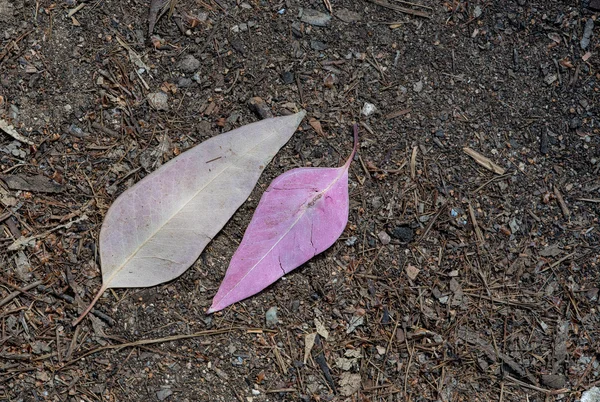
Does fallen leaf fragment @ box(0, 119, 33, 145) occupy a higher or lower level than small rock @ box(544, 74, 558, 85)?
higher

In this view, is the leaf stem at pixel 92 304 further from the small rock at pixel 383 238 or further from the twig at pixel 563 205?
the twig at pixel 563 205

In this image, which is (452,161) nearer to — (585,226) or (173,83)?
(585,226)

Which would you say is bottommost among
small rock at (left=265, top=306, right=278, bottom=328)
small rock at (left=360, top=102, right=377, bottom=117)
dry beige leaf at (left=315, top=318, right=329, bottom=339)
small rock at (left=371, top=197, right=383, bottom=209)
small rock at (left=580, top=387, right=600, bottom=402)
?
small rock at (left=580, top=387, right=600, bottom=402)

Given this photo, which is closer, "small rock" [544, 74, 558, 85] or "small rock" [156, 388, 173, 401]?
"small rock" [156, 388, 173, 401]

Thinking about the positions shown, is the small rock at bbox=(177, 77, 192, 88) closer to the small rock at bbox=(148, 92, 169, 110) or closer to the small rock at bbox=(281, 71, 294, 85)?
the small rock at bbox=(148, 92, 169, 110)

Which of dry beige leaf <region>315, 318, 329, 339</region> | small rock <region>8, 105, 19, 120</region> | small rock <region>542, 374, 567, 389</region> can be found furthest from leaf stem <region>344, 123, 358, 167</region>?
small rock <region>8, 105, 19, 120</region>

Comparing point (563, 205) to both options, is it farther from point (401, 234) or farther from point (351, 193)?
point (351, 193)

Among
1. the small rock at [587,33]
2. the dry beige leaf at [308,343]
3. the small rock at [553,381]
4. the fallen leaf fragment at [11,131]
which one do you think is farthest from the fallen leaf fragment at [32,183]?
the small rock at [587,33]
